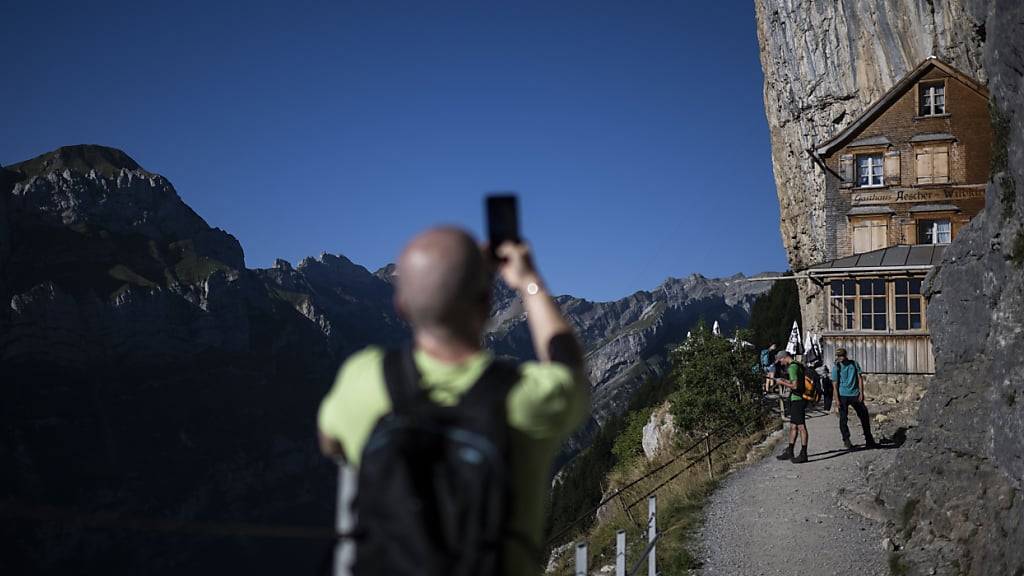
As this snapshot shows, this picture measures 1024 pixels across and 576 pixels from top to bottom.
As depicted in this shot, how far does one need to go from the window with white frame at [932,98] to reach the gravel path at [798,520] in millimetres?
15352

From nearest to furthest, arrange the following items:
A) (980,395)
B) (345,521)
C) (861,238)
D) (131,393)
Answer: (345,521), (980,395), (861,238), (131,393)

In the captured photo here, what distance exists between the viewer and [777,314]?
7244 cm

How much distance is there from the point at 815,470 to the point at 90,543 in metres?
140

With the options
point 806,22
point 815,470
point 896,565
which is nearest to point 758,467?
point 815,470

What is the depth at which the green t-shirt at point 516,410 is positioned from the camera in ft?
7.07

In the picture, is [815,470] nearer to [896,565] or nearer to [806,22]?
[896,565]

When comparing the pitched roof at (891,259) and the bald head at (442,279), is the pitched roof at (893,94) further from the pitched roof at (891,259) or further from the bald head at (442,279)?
the bald head at (442,279)

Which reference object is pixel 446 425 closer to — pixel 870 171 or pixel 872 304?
pixel 872 304

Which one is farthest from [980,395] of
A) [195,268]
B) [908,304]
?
[195,268]

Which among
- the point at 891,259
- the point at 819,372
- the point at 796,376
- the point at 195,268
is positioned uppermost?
the point at 891,259

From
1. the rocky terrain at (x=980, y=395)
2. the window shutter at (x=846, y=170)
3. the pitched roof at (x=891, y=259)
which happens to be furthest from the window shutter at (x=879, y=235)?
the rocky terrain at (x=980, y=395)

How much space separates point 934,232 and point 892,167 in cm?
263

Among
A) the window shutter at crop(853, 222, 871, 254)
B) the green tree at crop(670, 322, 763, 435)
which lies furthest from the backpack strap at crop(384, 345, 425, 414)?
the window shutter at crop(853, 222, 871, 254)

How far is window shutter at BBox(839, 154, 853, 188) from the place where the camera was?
28281 mm
